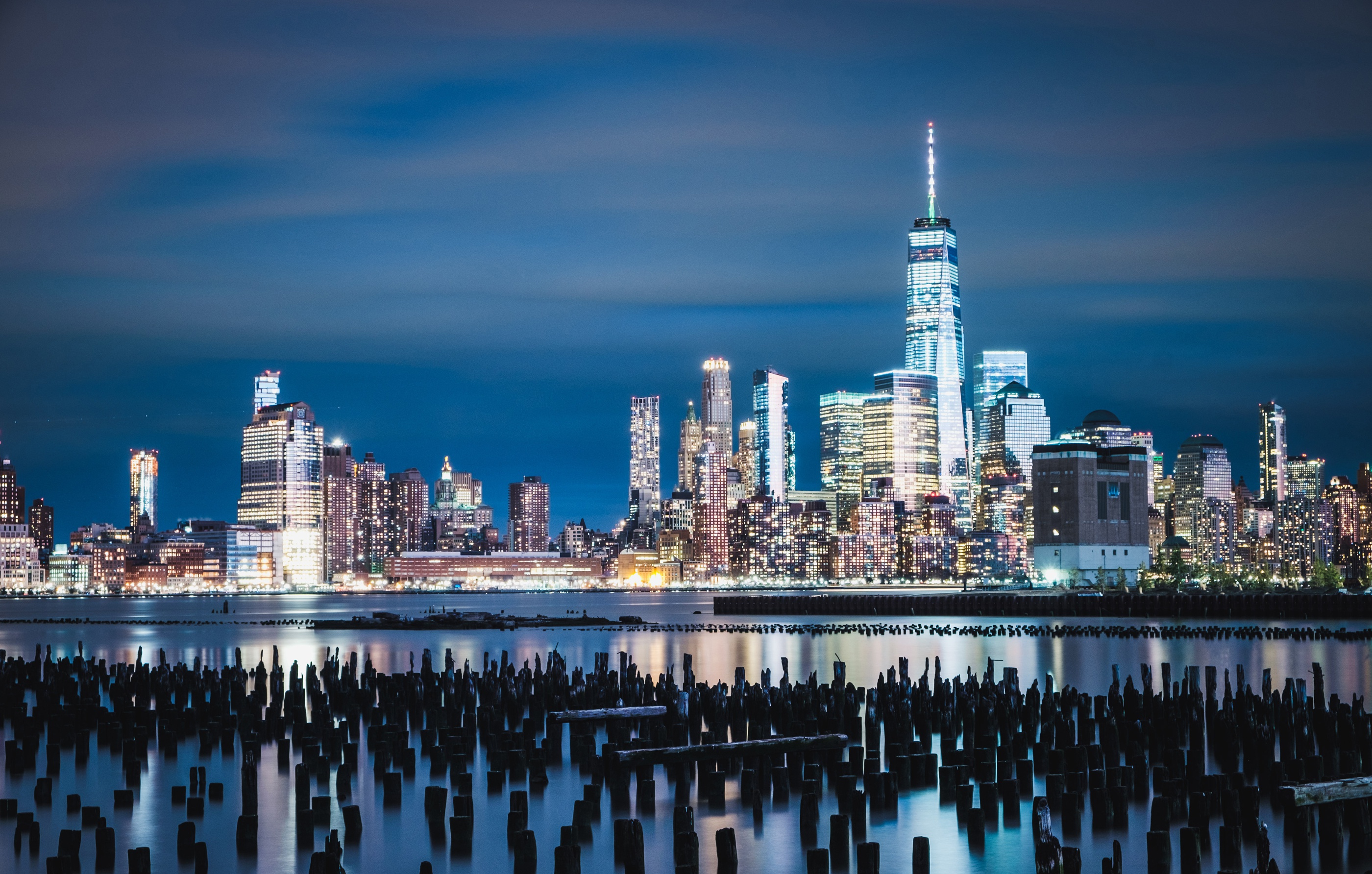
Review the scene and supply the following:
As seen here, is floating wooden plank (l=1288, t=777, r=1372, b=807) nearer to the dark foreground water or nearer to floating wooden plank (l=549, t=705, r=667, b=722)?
the dark foreground water

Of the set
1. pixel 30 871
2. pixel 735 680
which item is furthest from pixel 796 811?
pixel 30 871

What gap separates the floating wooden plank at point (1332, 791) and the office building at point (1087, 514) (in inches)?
6538

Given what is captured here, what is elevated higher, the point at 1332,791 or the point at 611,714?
the point at 1332,791

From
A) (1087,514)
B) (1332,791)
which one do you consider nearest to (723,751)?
(1332,791)

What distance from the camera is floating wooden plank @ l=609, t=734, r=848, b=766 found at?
1061 inches

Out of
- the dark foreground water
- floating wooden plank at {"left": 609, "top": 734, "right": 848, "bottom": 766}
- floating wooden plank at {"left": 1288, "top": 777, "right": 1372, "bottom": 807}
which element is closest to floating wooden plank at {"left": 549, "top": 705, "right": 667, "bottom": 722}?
the dark foreground water

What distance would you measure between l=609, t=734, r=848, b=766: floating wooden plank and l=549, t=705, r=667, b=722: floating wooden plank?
14.5 feet

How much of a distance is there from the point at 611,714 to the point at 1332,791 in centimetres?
1595

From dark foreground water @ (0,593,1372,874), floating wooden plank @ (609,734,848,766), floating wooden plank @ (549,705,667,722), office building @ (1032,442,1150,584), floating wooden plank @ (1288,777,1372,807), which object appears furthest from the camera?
office building @ (1032,442,1150,584)

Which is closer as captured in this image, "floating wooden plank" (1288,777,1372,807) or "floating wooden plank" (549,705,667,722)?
"floating wooden plank" (1288,777,1372,807)

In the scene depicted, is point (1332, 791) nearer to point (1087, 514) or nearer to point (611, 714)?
point (611, 714)

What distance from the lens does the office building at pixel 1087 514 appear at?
185875mm

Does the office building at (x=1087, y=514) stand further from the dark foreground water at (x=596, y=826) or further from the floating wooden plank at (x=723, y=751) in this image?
the floating wooden plank at (x=723, y=751)

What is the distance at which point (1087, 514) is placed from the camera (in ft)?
613
